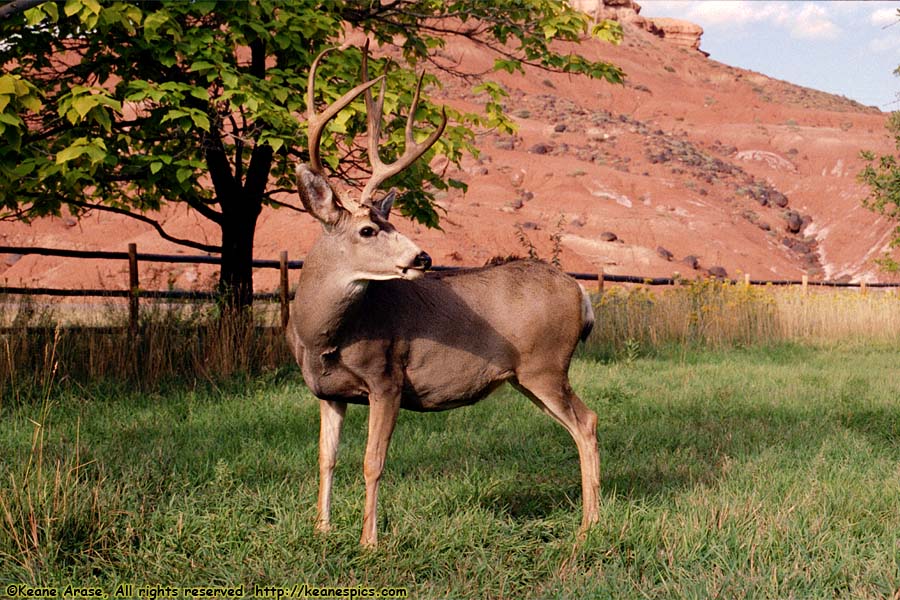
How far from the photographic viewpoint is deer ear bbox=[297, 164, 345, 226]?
4262mm

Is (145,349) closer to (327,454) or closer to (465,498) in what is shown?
(327,454)

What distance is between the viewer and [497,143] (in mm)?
50344

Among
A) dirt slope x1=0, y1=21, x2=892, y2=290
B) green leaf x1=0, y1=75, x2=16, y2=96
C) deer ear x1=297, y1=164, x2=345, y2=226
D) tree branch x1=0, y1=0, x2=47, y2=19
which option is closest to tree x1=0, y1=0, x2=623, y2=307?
green leaf x1=0, y1=75, x2=16, y2=96

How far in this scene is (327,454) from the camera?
4781mm

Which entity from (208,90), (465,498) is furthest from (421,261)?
(208,90)

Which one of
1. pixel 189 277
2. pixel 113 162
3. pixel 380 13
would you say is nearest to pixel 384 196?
pixel 113 162

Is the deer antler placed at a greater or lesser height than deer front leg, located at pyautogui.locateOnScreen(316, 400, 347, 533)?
greater

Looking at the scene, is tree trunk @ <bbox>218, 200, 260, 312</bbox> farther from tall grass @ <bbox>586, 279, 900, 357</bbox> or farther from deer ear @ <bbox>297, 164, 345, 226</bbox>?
deer ear @ <bbox>297, 164, 345, 226</bbox>

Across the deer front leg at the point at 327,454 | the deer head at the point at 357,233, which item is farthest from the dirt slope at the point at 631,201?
the deer head at the point at 357,233

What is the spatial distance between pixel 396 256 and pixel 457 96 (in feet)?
194

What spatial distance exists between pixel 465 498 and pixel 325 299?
1.67 metres

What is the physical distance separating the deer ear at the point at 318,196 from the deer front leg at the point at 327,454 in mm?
1072

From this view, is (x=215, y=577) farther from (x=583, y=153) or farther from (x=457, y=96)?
(x=457, y=96)

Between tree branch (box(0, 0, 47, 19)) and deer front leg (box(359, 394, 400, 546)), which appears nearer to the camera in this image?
tree branch (box(0, 0, 47, 19))
